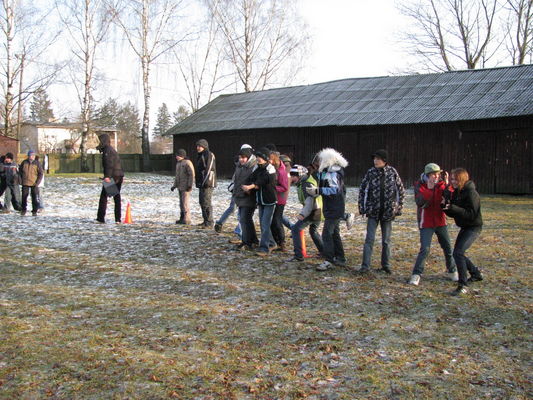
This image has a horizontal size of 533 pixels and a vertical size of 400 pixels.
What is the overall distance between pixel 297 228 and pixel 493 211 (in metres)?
10.3

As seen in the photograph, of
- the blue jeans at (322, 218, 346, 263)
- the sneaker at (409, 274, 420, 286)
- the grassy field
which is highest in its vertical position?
the blue jeans at (322, 218, 346, 263)

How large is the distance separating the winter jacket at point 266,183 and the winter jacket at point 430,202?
2564 millimetres

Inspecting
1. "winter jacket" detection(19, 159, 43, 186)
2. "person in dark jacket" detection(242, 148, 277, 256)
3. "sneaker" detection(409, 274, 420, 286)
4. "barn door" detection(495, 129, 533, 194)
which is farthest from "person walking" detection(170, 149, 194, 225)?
"barn door" detection(495, 129, 533, 194)

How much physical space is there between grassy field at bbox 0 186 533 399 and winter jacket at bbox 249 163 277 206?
3.24 ft

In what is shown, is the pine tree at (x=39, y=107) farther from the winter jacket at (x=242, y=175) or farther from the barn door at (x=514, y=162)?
the winter jacket at (x=242, y=175)

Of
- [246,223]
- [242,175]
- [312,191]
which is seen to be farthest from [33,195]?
[312,191]

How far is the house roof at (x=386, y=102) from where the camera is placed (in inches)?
990

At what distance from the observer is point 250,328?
5859 millimetres

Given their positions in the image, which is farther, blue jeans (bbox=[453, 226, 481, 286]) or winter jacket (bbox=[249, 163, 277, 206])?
winter jacket (bbox=[249, 163, 277, 206])

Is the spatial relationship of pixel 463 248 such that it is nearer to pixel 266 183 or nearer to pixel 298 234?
pixel 298 234

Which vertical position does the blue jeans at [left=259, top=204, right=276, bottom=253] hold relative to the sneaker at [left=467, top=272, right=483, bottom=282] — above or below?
above

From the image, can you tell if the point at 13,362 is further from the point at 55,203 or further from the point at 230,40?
the point at 230,40

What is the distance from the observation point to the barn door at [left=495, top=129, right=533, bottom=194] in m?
23.7

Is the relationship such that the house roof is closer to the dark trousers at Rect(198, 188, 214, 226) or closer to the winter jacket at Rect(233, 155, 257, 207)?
the dark trousers at Rect(198, 188, 214, 226)
